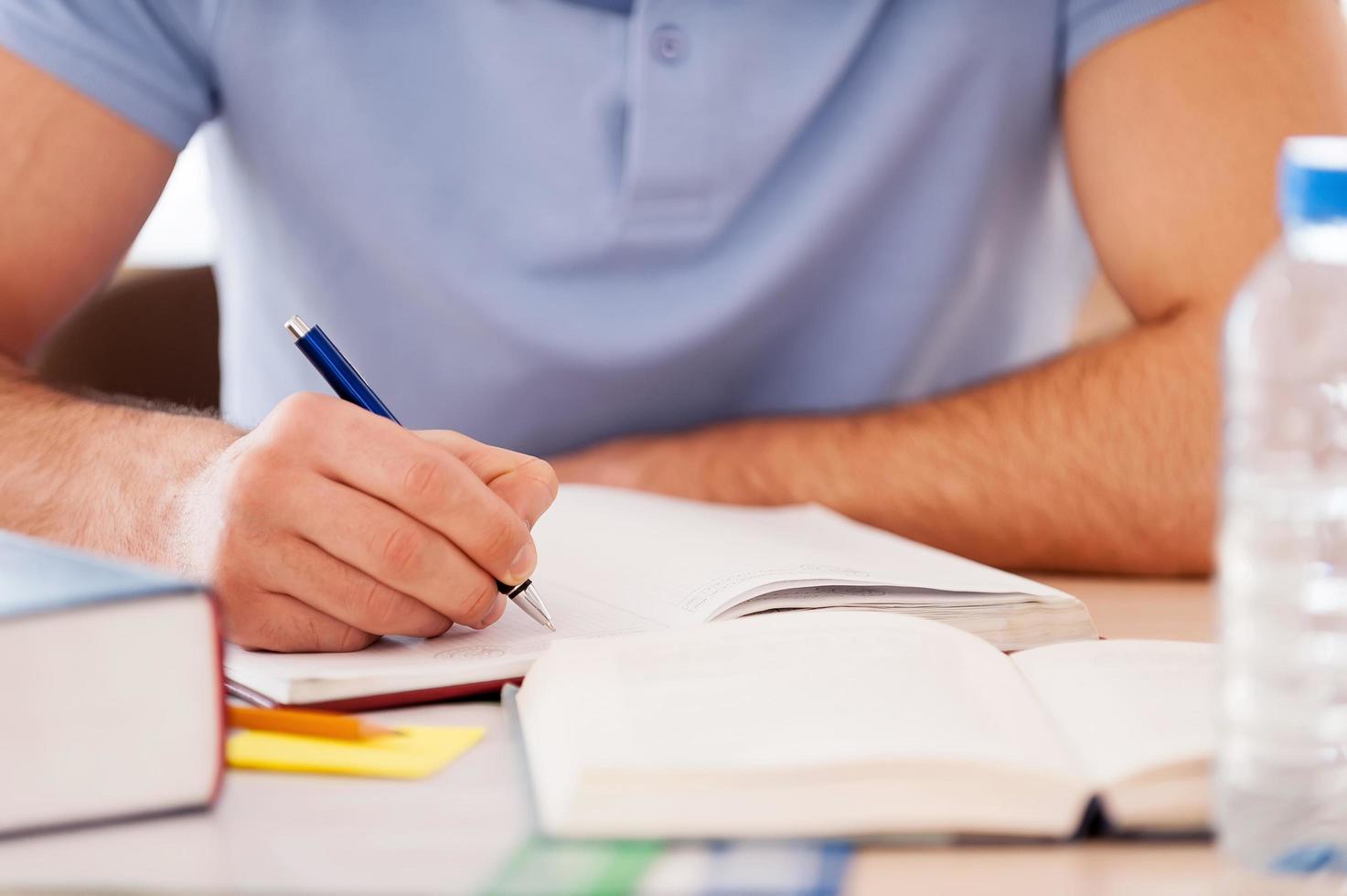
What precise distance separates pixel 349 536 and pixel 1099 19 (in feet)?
3.06

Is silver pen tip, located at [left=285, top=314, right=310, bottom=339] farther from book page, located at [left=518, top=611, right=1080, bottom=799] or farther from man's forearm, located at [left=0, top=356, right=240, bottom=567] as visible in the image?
book page, located at [left=518, top=611, right=1080, bottom=799]

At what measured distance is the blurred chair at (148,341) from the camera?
145cm

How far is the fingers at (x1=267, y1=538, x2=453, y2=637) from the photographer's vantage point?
2.27 ft

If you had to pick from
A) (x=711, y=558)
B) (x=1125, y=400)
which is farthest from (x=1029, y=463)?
(x=711, y=558)

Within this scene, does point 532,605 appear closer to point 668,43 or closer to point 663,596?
point 663,596

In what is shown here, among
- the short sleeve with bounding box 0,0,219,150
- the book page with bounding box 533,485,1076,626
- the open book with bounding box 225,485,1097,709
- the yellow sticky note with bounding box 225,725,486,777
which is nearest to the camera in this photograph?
the yellow sticky note with bounding box 225,725,486,777

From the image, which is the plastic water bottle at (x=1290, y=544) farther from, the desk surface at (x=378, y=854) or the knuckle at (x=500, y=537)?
the knuckle at (x=500, y=537)

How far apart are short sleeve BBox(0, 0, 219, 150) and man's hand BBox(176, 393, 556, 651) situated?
0.62 m

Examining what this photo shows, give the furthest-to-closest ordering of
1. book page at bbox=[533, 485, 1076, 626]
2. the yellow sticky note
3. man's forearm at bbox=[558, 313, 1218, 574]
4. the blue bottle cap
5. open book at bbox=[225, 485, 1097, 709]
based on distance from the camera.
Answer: man's forearm at bbox=[558, 313, 1218, 574]
book page at bbox=[533, 485, 1076, 626]
open book at bbox=[225, 485, 1097, 709]
the yellow sticky note
the blue bottle cap

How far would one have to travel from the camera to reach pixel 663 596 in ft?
2.52

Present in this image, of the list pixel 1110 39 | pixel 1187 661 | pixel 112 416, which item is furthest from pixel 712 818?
pixel 1110 39

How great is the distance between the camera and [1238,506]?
529 millimetres

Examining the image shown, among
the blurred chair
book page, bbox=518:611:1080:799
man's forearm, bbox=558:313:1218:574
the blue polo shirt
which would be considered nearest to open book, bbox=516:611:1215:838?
book page, bbox=518:611:1080:799

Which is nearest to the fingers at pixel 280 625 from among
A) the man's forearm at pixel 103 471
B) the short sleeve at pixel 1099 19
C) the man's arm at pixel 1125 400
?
the man's forearm at pixel 103 471
